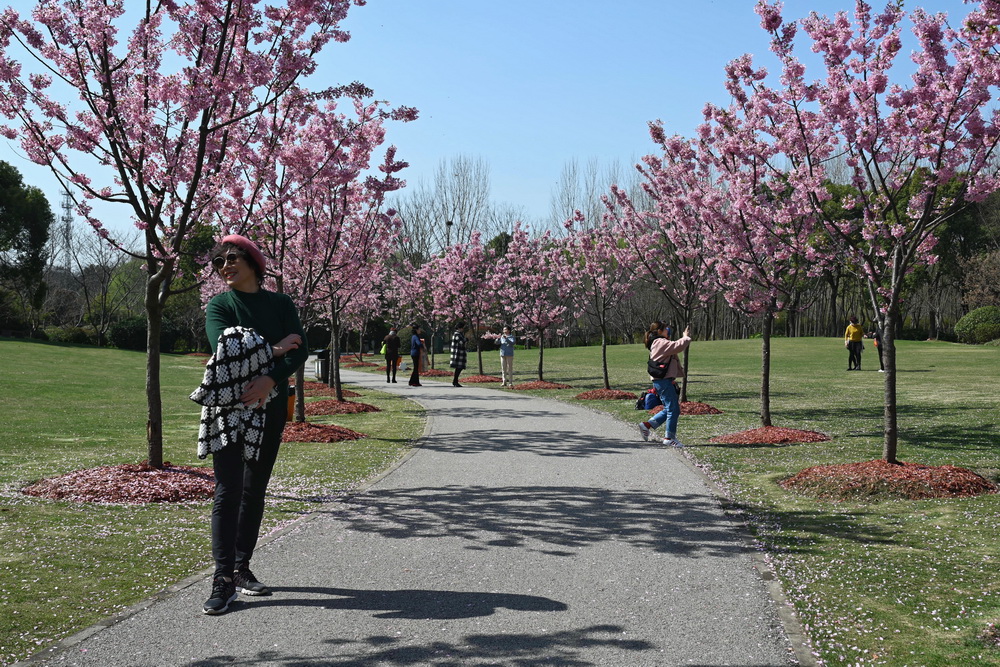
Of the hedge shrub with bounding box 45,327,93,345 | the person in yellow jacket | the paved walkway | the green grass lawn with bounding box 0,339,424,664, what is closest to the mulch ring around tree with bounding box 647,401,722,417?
the green grass lawn with bounding box 0,339,424,664

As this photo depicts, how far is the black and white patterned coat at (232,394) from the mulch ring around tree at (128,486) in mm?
3708

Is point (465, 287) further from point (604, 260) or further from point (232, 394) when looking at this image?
point (232, 394)

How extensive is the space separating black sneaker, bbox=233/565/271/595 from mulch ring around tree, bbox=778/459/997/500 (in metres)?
5.57

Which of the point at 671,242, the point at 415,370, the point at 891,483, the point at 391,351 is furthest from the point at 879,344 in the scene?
the point at 391,351

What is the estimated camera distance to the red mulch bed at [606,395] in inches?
782

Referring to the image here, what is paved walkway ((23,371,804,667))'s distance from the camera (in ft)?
12.4

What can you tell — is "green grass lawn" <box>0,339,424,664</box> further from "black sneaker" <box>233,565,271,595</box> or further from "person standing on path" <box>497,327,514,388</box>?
"person standing on path" <box>497,327,514,388</box>

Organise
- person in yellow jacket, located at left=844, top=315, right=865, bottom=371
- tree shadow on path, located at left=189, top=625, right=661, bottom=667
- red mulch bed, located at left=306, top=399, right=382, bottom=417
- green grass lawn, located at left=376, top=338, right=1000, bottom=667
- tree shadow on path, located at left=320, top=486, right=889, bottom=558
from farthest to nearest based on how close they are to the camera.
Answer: person in yellow jacket, located at left=844, top=315, right=865, bottom=371 → red mulch bed, located at left=306, top=399, right=382, bottom=417 → tree shadow on path, located at left=320, top=486, right=889, bottom=558 → green grass lawn, located at left=376, top=338, right=1000, bottom=667 → tree shadow on path, located at left=189, top=625, right=661, bottom=667

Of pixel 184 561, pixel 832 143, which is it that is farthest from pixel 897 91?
pixel 184 561

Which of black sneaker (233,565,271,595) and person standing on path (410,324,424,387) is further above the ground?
person standing on path (410,324,424,387)

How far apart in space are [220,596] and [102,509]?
350 centimetres

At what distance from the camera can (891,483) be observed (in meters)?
7.66

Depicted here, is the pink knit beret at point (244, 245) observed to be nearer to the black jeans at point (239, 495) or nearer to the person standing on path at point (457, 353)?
the black jeans at point (239, 495)

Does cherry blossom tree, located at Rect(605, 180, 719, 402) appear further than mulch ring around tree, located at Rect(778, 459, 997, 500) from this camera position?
Yes
